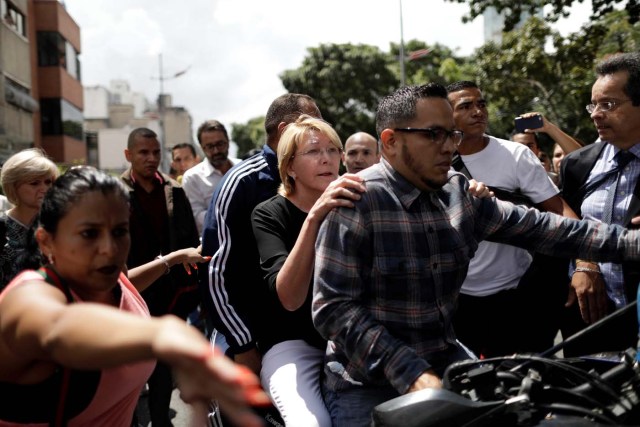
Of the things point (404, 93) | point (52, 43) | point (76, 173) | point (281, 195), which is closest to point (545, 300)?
point (281, 195)

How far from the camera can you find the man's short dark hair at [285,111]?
4.25 metres

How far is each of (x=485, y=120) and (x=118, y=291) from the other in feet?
9.22

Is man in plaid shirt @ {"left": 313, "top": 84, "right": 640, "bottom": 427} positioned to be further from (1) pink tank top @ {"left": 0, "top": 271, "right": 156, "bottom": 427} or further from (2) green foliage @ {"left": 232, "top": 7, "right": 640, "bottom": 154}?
(2) green foliage @ {"left": 232, "top": 7, "right": 640, "bottom": 154}

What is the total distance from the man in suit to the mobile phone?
1.29 m

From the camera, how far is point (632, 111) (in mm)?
3697

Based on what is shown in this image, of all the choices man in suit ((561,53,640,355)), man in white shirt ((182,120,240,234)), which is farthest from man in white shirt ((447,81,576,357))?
man in white shirt ((182,120,240,234))

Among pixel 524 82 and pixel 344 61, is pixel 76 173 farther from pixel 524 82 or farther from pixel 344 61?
pixel 344 61

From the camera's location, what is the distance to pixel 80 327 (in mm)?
1615

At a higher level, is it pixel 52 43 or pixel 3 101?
pixel 52 43

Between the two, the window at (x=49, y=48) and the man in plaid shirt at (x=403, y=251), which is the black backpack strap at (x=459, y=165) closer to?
the man in plaid shirt at (x=403, y=251)

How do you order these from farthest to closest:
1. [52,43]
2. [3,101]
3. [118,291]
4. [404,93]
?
[52,43]
[3,101]
[404,93]
[118,291]

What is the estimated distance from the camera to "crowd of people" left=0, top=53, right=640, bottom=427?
1.92m

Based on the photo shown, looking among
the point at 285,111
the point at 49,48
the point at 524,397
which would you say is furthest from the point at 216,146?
the point at 49,48

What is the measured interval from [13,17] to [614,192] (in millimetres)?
31513
